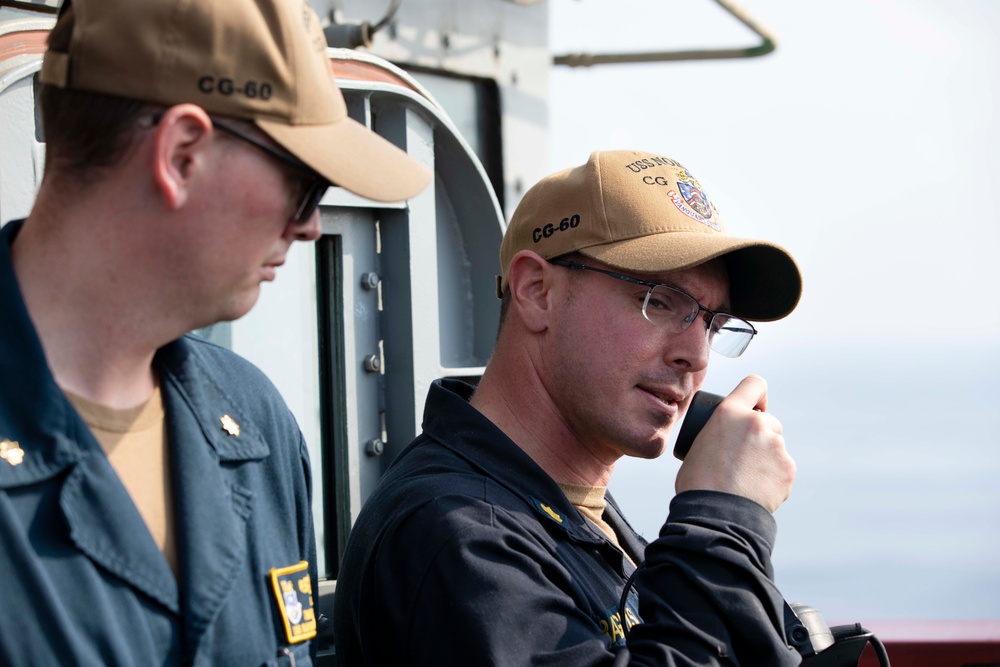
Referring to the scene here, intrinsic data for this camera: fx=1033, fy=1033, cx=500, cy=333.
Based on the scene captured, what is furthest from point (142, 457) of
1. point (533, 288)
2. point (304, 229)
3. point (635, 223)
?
point (635, 223)

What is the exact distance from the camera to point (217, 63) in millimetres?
1340

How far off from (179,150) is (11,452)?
44 centimetres

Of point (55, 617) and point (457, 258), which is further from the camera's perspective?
point (457, 258)

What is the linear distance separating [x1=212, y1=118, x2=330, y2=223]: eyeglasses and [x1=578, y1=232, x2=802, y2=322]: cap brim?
0.78 metres

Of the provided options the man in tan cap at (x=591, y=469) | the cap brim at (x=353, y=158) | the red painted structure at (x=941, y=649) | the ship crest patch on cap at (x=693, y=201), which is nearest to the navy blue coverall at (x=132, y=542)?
the man in tan cap at (x=591, y=469)

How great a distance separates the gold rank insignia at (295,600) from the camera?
1578 mm

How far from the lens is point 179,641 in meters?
1.41

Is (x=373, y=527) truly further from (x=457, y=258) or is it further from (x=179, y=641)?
(x=457, y=258)

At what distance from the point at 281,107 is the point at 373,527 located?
87 cm

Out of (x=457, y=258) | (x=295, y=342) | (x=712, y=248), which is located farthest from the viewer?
(x=457, y=258)

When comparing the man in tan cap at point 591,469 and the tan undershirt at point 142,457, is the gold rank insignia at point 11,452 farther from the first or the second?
the man in tan cap at point 591,469

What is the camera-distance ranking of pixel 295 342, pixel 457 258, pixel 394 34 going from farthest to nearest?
pixel 394 34 → pixel 457 258 → pixel 295 342

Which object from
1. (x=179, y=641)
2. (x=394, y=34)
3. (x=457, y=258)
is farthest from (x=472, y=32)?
(x=179, y=641)

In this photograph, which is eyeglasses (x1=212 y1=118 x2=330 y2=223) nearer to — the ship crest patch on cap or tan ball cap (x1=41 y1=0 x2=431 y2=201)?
tan ball cap (x1=41 y1=0 x2=431 y2=201)
